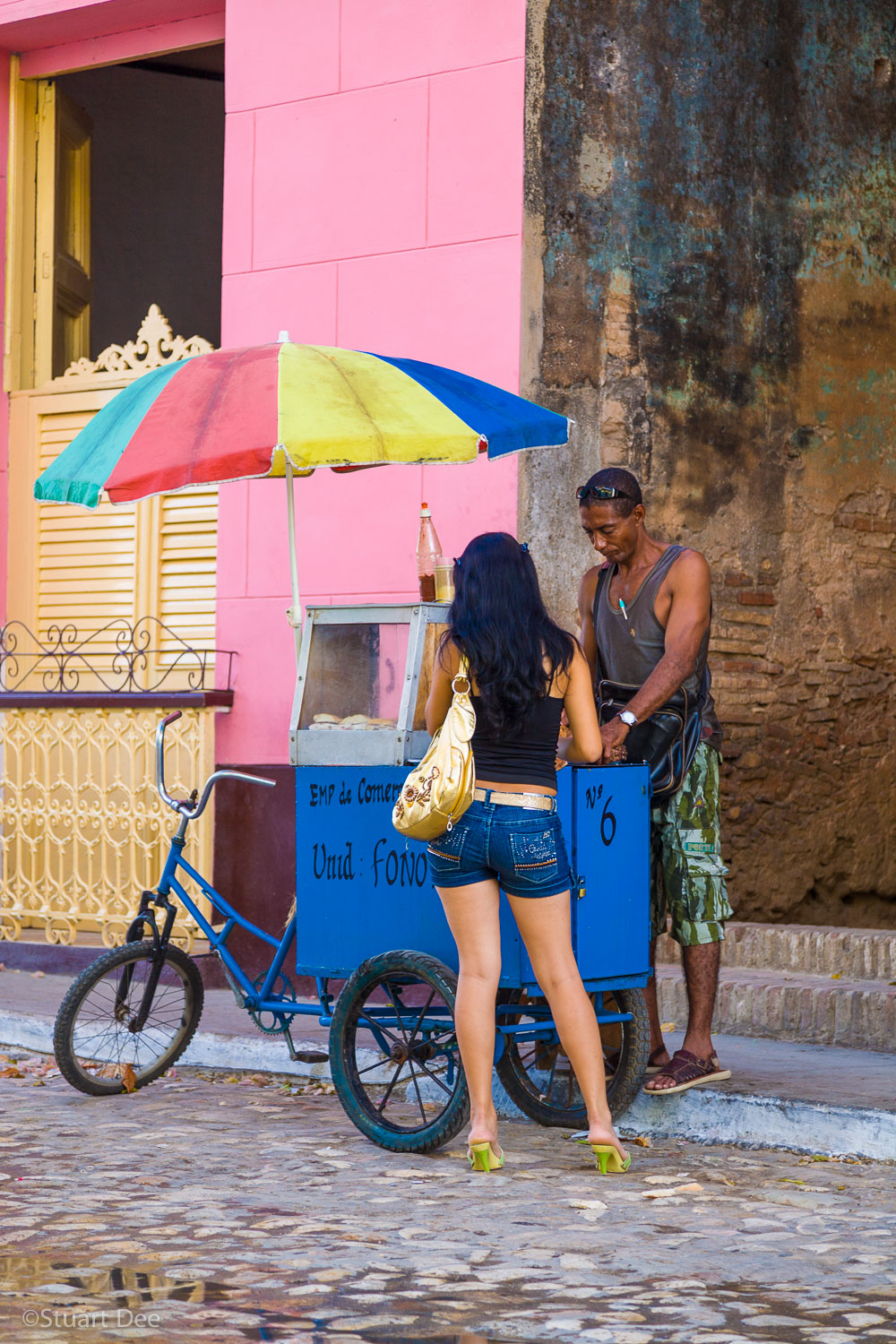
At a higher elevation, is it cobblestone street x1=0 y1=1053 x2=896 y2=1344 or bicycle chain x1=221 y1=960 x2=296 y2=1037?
bicycle chain x1=221 y1=960 x2=296 y2=1037

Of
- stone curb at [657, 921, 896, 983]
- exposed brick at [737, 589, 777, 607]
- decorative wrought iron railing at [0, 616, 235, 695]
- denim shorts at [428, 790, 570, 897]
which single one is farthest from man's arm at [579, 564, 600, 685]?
decorative wrought iron railing at [0, 616, 235, 695]

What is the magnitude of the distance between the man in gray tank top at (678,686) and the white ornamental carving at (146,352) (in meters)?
4.38

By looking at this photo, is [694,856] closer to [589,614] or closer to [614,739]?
[614,739]

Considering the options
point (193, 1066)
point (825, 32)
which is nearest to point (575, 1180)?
point (193, 1066)

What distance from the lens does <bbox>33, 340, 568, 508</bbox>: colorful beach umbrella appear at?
5844mm

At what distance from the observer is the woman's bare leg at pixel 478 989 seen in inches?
199

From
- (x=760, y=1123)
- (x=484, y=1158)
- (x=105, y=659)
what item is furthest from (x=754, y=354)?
(x=484, y=1158)

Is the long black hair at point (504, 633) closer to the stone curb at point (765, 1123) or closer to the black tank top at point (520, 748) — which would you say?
the black tank top at point (520, 748)

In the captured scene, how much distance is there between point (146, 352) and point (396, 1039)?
219 inches

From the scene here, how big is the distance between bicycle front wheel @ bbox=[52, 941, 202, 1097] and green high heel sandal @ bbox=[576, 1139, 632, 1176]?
1973mm

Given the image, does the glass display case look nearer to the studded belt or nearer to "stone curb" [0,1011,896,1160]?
the studded belt

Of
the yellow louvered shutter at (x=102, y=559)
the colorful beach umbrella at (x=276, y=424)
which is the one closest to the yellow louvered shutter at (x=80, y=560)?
the yellow louvered shutter at (x=102, y=559)

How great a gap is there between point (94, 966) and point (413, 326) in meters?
3.63

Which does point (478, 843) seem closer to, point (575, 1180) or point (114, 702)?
point (575, 1180)
